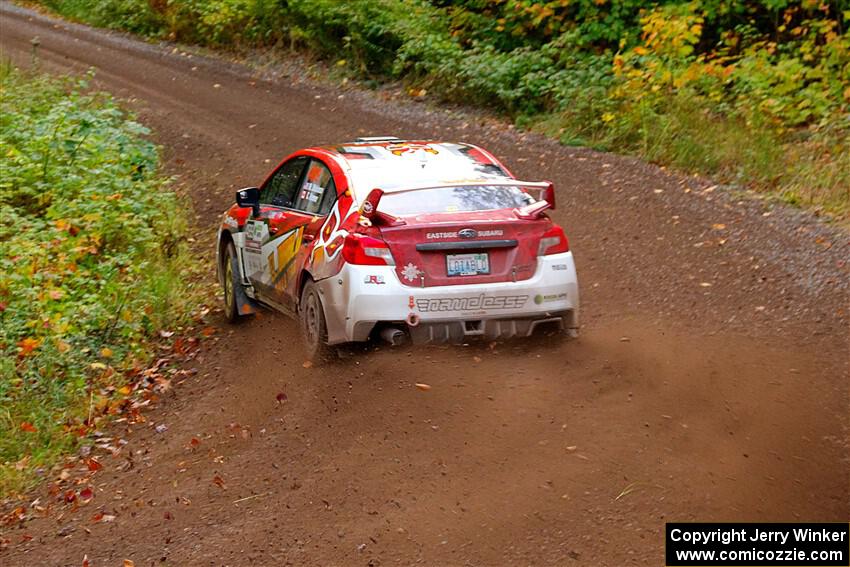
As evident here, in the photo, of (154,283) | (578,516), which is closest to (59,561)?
(578,516)

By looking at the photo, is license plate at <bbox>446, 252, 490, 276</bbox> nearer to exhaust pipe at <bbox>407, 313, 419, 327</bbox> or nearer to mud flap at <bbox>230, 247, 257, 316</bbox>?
exhaust pipe at <bbox>407, 313, 419, 327</bbox>

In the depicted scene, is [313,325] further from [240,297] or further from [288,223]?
[240,297]

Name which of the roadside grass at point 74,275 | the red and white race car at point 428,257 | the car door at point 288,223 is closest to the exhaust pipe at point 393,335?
the red and white race car at point 428,257

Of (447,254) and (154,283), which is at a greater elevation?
(447,254)

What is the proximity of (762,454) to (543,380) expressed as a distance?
171cm

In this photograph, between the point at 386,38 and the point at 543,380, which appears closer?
the point at 543,380

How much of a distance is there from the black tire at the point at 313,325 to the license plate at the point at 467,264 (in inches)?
40.9

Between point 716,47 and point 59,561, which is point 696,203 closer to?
point 716,47

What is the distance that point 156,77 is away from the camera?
2400 cm

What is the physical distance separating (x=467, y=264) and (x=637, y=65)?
38.8 feet

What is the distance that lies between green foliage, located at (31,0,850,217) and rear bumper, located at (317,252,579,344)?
6077 mm

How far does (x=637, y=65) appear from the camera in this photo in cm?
1884

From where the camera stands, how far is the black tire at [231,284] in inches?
428

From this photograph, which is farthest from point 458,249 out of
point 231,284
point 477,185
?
point 231,284
